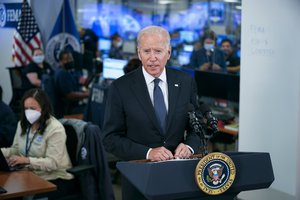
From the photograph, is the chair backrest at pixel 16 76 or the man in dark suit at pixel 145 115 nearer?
the man in dark suit at pixel 145 115

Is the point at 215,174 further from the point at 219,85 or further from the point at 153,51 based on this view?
the point at 219,85

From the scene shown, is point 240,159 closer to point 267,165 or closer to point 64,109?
point 267,165

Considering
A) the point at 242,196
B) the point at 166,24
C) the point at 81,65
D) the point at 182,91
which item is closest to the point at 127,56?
the point at 166,24

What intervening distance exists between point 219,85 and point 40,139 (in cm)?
236

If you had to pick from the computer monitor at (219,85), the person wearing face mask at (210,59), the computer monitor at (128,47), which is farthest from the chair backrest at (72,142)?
the computer monitor at (128,47)

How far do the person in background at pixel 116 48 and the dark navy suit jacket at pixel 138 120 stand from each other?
873 cm

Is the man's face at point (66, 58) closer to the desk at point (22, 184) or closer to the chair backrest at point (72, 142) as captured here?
the chair backrest at point (72, 142)

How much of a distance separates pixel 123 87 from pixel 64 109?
476 cm

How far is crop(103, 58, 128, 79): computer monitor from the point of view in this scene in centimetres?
746

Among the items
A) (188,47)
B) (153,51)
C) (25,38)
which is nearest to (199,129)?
(153,51)

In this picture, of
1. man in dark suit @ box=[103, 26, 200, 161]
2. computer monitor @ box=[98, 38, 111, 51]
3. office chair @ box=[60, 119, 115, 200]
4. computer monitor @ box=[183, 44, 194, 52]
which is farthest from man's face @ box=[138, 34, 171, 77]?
computer monitor @ box=[98, 38, 111, 51]

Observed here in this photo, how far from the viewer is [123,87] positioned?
2402 mm

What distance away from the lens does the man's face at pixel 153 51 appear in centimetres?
221

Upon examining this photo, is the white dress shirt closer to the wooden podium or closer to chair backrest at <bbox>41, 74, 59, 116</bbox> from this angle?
the wooden podium
